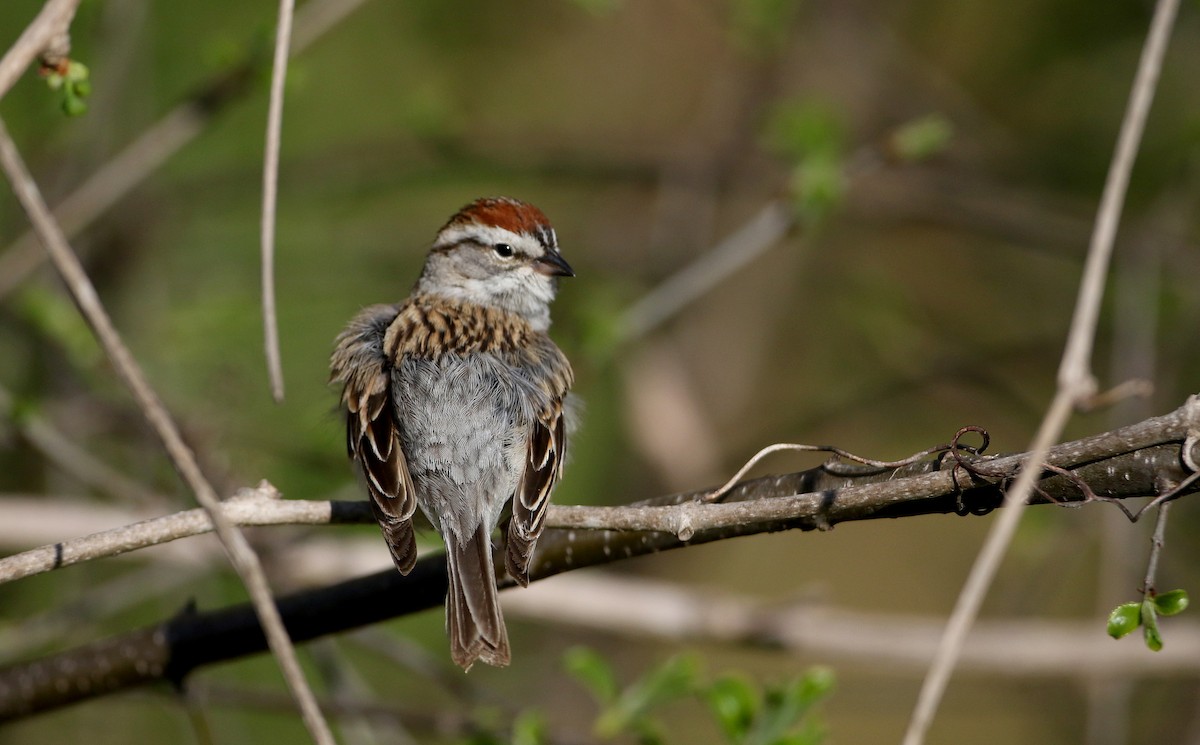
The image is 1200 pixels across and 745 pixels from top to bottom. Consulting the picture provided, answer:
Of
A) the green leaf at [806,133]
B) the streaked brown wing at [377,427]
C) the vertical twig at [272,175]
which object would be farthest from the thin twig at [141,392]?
the green leaf at [806,133]

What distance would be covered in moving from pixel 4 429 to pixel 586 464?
4440 mm

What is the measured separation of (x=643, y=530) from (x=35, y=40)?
4.77 ft

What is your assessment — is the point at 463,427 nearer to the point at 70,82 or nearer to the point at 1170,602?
the point at 70,82

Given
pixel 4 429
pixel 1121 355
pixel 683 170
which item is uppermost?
pixel 683 170

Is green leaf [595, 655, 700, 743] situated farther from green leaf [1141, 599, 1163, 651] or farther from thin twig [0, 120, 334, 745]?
thin twig [0, 120, 334, 745]

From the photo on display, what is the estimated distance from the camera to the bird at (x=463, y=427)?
297 cm

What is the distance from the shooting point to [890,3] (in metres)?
7.32

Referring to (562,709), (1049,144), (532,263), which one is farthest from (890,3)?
(562,709)

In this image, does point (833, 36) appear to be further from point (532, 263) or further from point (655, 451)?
point (532, 263)

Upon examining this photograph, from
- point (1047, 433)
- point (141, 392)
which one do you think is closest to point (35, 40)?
point (141, 392)

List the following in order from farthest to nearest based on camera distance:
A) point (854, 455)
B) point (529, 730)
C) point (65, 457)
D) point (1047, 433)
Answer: point (65, 457), point (529, 730), point (854, 455), point (1047, 433)

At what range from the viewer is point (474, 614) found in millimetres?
2939

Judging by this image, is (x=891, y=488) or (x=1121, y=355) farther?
(x=1121, y=355)

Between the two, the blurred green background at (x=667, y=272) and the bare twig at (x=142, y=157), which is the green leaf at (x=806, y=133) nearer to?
the blurred green background at (x=667, y=272)
